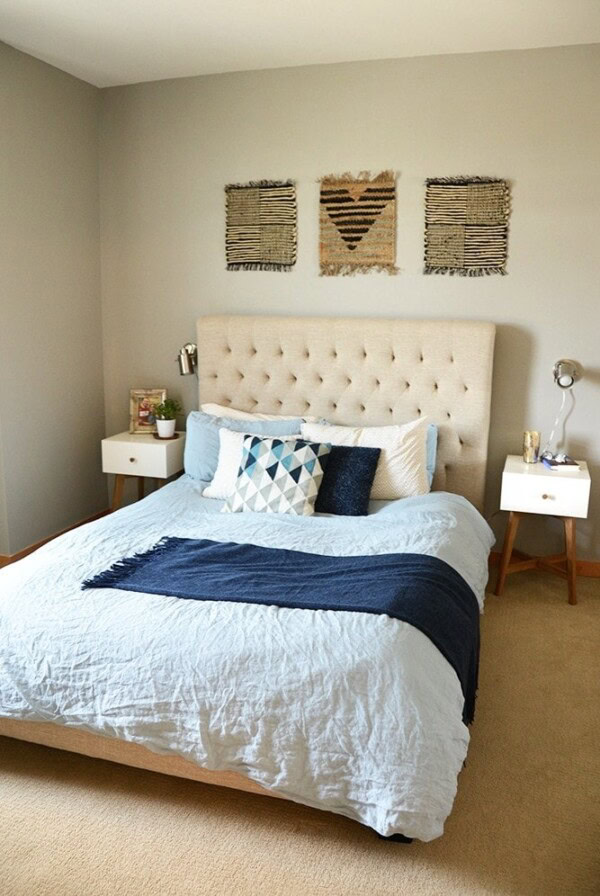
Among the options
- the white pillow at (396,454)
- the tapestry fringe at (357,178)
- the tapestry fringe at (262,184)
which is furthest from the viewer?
the tapestry fringe at (262,184)

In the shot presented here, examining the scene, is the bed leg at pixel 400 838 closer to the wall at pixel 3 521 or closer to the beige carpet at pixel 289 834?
the beige carpet at pixel 289 834

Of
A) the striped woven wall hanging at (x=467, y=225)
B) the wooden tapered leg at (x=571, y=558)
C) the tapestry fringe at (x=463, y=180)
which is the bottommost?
the wooden tapered leg at (x=571, y=558)

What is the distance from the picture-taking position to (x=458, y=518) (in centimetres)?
324

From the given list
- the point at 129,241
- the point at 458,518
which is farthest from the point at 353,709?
the point at 129,241

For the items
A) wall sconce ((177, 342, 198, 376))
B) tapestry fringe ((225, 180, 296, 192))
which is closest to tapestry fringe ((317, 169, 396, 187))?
tapestry fringe ((225, 180, 296, 192))

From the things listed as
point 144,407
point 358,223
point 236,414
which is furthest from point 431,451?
point 144,407

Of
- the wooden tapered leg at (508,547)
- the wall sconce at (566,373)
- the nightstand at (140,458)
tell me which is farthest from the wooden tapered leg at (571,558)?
the nightstand at (140,458)

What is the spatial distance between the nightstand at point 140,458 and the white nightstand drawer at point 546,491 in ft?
5.62

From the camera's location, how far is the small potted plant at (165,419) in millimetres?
4180

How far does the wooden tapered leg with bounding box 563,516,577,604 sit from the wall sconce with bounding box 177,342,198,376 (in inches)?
81.3

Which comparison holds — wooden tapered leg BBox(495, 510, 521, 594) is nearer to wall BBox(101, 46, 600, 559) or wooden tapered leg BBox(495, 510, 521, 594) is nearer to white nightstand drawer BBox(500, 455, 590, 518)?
white nightstand drawer BBox(500, 455, 590, 518)

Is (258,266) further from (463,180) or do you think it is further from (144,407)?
(463,180)

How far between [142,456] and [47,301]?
0.93 metres

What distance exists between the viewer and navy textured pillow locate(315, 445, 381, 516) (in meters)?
3.38
